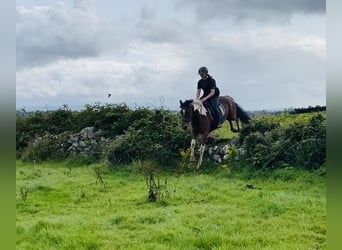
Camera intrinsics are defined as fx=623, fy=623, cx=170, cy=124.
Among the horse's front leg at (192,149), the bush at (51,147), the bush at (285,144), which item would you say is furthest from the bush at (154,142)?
the bush at (285,144)

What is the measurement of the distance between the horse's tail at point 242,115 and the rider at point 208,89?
0.53ft

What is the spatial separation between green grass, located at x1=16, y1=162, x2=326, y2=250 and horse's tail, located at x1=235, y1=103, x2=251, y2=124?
442 millimetres

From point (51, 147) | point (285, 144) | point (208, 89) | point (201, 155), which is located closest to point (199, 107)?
point (208, 89)

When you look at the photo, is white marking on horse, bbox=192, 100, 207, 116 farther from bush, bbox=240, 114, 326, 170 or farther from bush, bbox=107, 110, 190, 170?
bush, bbox=240, 114, 326, 170

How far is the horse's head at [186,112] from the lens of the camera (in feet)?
15.6

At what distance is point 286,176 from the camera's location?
4.91 metres

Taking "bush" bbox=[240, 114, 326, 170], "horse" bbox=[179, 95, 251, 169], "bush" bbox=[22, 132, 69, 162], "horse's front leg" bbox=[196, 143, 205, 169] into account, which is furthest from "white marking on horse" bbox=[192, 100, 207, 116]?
"bush" bbox=[22, 132, 69, 162]

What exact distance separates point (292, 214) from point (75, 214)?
156cm

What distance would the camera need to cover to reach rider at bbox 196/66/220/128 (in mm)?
4609

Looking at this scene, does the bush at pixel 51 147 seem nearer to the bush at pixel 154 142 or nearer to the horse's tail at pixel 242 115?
the bush at pixel 154 142

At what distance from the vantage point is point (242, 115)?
16.1 feet
